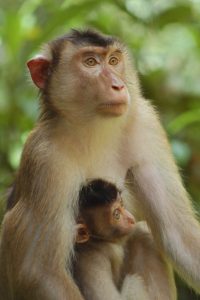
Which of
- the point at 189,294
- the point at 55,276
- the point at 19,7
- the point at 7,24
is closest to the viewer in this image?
the point at 55,276

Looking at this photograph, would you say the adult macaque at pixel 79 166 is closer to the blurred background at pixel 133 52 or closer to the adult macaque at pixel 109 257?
the adult macaque at pixel 109 257

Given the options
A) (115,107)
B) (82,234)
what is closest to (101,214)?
(82,234)

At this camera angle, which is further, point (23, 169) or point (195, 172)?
point (195, 172)

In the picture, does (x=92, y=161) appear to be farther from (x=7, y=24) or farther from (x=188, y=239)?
(x=7, y=24)

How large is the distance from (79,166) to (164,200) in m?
0.57

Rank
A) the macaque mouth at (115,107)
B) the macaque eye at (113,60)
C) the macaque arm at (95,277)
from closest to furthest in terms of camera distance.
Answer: the macaque mouth at (115,107)
the macaque arm at (95,277)
the macaque eye at (113,60)

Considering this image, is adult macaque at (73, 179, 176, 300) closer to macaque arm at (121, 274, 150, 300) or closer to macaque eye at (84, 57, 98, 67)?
macaque arm at (121, 274, 150, 300)

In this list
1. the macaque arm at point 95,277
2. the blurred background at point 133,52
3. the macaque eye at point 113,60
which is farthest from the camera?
the blurred background at point 133,52

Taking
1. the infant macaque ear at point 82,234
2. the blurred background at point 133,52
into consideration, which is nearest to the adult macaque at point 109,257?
the infant macaque ear at point 82,234

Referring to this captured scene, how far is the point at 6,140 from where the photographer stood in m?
8.07

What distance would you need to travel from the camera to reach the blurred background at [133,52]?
747 centimetres

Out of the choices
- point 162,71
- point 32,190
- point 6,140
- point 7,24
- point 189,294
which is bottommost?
point 189,294

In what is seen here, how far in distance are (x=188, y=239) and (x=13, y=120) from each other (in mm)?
3292

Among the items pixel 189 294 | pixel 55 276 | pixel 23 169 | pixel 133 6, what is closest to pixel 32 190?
pixel 23 169
